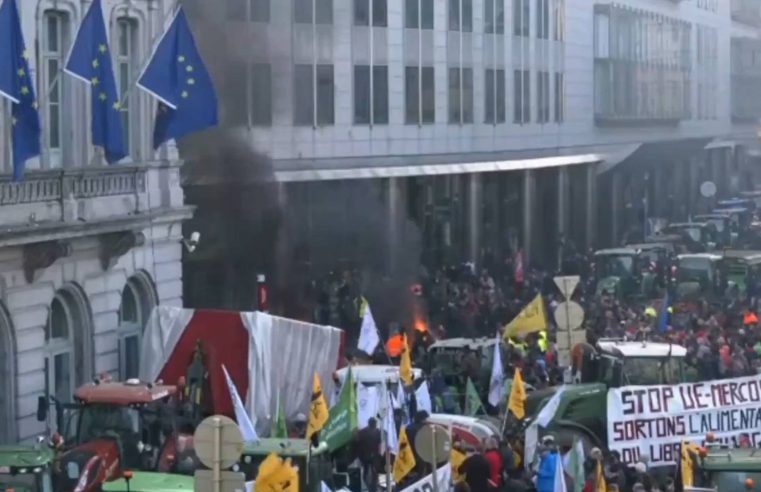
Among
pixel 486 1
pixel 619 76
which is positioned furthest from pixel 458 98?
pixel 619 76

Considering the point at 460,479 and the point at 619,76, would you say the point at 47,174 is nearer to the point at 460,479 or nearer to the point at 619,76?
the point at 460,479

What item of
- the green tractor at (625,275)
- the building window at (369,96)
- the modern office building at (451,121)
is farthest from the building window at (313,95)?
the green tractor at (625,275)

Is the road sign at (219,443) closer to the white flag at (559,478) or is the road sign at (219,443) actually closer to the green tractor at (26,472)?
the green tractor at (26,472)

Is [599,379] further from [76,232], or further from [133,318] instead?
[133,318]

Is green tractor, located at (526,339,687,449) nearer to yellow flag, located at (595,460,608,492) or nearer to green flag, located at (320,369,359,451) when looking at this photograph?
green flag, located at (320,369,359,451)

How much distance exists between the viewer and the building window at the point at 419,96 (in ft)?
155

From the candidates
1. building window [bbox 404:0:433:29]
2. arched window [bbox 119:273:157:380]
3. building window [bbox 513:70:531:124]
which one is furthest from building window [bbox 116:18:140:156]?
building window [bbox 513:70:531:124]

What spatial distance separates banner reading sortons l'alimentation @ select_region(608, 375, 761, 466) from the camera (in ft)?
67.9

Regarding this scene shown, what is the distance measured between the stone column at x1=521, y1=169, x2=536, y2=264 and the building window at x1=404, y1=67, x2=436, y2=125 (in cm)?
765

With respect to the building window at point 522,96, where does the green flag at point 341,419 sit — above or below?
below

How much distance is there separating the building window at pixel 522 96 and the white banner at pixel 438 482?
36.9m

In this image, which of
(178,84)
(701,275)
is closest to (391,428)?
(178,84)

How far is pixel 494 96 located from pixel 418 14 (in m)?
5.58

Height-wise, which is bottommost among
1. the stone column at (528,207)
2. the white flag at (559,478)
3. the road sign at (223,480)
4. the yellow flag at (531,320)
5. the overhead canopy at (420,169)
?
the white flag at (559,478)
